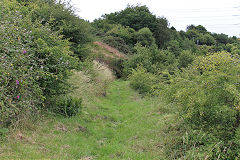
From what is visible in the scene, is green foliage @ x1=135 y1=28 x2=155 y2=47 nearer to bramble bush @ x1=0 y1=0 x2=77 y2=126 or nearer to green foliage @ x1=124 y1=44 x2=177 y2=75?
green foliage @ x1=124 y1=44 x2=177 y2=75

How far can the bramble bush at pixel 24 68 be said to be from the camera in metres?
5.95

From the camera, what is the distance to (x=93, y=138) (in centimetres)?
795

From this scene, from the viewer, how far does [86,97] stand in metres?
12.7

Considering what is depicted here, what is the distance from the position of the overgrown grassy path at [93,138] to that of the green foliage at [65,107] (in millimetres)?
323

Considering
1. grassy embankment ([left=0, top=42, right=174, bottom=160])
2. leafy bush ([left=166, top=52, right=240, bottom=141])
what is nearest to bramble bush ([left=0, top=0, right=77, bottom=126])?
grassy embankment ([left=0, top=42, right=174, bottom=160])

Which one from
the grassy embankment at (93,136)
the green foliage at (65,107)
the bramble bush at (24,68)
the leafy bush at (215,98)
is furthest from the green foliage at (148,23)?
the leafy bush at (215,98)

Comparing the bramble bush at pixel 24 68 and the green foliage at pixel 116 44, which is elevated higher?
the green foliage at pixel 116 44

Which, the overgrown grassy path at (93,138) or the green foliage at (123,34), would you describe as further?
the green foliage at (123,34)

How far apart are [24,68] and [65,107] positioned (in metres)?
3.17

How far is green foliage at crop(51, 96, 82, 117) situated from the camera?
9310 millimetres

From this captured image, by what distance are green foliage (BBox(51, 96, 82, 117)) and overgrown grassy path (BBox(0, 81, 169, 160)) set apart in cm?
32

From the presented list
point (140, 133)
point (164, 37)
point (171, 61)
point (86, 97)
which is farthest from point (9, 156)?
point (164, 37)

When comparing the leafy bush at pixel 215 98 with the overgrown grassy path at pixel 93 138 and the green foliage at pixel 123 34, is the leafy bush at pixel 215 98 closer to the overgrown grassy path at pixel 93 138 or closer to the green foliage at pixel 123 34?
the overgrown grassy path at pixel 93 138

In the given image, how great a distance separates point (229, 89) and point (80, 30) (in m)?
13.5
